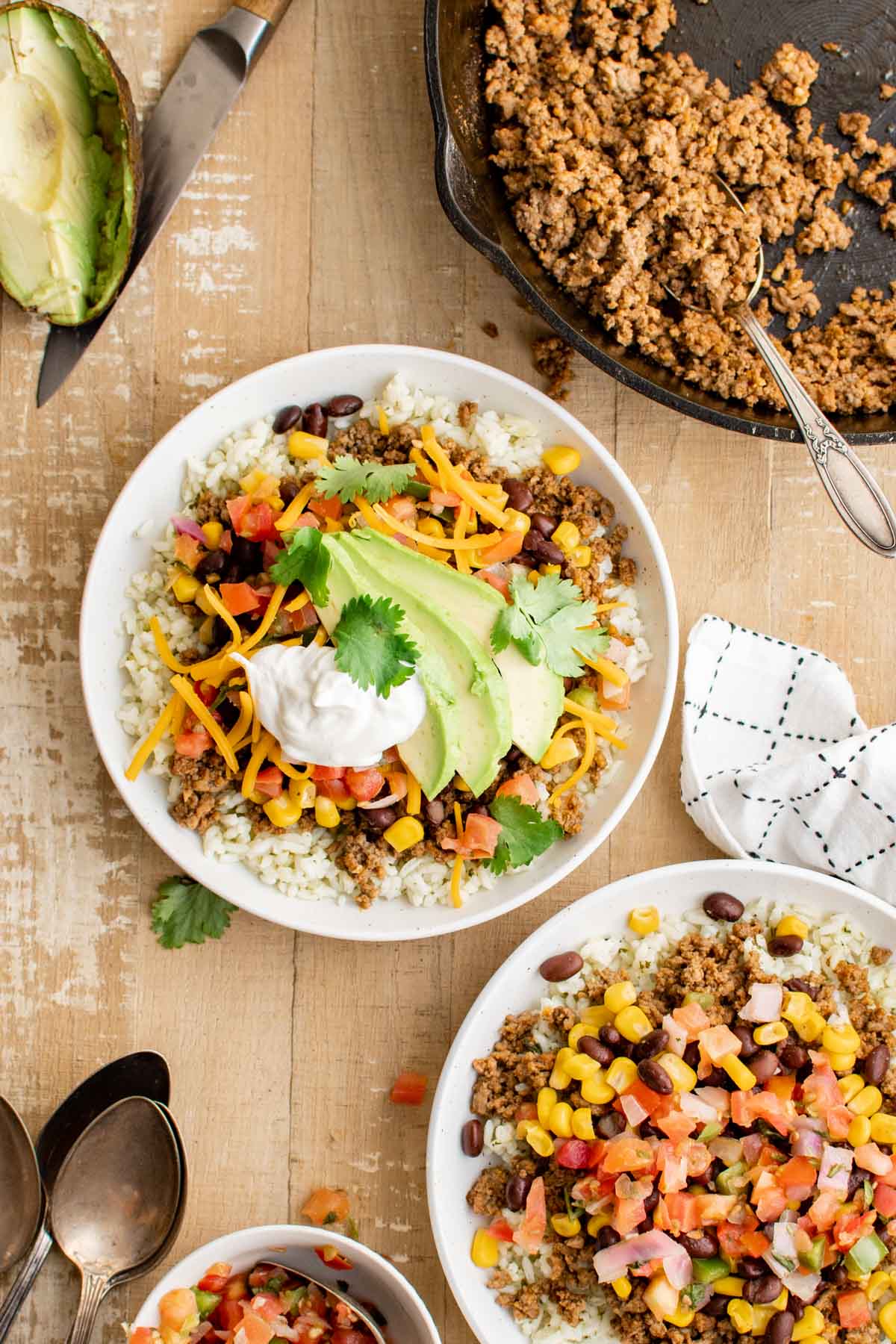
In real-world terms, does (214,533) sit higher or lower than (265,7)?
lower

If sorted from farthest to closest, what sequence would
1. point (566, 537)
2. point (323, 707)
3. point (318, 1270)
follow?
point (318, 1270) < point (566, 537) < point (323, 707)

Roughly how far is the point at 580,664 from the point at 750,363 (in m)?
0.80

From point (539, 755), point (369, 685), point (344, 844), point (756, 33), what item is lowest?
point (344, 844)

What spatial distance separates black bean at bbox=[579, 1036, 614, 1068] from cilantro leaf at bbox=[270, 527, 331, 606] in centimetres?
117

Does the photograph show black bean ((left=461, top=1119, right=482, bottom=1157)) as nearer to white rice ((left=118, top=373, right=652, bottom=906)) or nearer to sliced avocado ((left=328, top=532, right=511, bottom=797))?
white rice ((left=118, top=373, right=652, bottom=906))

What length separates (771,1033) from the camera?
2.59m

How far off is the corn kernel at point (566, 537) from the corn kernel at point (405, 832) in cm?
73

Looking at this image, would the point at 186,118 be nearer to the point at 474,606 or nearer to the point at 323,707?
the point at 474,606

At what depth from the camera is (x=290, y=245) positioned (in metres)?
2.87

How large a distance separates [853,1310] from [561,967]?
992mm

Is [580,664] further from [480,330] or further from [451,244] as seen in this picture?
[451,244]

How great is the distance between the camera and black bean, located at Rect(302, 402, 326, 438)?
2.67 meters

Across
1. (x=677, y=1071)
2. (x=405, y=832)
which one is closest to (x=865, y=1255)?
(x=677, y=1071)

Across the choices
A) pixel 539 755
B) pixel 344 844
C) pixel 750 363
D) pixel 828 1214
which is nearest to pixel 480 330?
pixel 750 363
